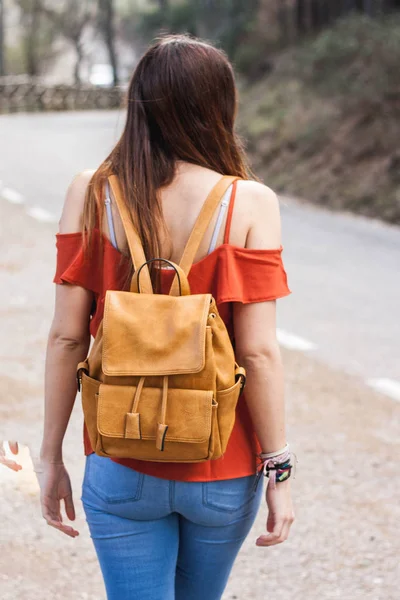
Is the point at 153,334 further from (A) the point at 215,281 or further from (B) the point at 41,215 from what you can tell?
(B) the point at 41,215

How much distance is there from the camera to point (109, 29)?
52.5 metres

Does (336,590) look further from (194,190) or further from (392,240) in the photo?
(392,240)

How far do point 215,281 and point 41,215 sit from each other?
10.6 meters

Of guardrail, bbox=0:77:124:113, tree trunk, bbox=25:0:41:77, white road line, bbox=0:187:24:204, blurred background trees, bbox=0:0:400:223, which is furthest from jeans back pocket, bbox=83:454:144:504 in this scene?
tree trunk, bbox=25:0:41:77

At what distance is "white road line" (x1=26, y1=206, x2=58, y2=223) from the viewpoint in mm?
11820

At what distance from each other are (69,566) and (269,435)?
1820mm

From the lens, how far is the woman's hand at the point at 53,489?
7.07 ft

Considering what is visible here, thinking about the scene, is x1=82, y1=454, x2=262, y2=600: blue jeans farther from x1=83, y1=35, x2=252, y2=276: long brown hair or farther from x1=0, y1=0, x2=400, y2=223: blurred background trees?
x1=0, y1=0, x2=400, y2=223: blurred background trees

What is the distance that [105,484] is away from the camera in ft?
6.36

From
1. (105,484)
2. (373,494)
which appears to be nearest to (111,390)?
(105,484)

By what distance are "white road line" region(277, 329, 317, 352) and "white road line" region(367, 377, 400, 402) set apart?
734 mm

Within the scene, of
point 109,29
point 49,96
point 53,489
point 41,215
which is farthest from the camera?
point 109,29

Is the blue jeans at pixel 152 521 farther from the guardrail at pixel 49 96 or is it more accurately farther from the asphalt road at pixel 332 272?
the guardrail at pixel 49 96

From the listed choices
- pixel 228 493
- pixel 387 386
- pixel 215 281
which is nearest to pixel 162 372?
pixel 215 281
